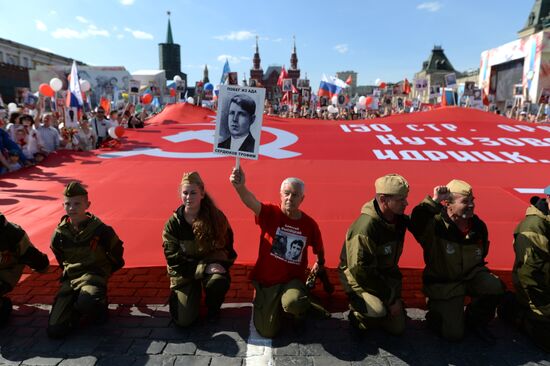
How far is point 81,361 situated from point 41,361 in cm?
28

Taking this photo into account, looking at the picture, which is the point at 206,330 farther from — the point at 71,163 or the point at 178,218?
the point at 71,163

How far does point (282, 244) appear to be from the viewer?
10.5ft

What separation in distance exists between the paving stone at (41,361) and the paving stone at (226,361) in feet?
3.63

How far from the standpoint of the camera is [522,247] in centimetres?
292

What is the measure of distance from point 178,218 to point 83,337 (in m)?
1.18

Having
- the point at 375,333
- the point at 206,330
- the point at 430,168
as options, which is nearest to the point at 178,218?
the point at 206,330

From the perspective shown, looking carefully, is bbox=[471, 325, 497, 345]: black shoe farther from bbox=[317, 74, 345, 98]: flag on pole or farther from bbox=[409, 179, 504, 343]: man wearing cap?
bbox=[317, 74, 345, 98]: flag on pole

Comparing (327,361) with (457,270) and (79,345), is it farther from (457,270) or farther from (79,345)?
(79,345)

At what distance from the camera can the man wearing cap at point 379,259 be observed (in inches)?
113

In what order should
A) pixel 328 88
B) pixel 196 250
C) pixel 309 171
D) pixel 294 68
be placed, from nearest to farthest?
pixel 196 250 < pixel 309 171 < pixel 328 88 < pixel 294 68

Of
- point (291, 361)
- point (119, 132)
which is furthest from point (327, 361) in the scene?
point (119, 132)

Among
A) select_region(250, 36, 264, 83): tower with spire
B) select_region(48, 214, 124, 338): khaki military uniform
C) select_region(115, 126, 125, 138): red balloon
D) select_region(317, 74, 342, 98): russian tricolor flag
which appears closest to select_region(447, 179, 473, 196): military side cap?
select_region(48, 214, 124, 338): khaki military uniform

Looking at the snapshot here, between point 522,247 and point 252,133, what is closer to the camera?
point 522,247

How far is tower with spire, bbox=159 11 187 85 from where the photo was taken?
125 metres
